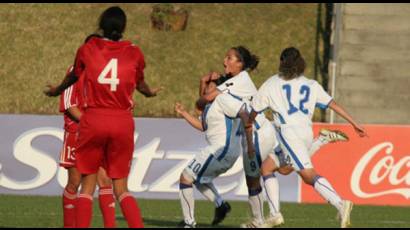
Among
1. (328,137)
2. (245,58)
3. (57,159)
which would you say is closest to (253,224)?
(328,137)

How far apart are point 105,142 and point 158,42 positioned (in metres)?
20.1

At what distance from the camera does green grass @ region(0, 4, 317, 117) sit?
2855 centimetres

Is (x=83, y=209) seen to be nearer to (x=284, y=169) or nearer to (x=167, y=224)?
(x=167, y=224)

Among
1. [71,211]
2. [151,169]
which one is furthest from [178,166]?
[71,211]

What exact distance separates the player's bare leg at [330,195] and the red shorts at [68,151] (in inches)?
95.1

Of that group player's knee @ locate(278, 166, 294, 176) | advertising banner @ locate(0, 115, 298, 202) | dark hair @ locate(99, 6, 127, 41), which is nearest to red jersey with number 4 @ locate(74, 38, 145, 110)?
dark hair @ locate(99, 6, 127, 41)

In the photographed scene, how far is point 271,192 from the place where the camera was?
14266mm

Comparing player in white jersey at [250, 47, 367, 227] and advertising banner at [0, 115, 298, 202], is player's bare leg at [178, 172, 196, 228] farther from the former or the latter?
advertising banner at [0, 115, 298, 202]

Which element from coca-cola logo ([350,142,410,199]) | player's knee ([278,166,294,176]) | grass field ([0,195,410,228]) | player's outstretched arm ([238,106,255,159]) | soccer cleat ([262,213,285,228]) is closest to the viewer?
player's outstretched arm ([238,106,255,159])

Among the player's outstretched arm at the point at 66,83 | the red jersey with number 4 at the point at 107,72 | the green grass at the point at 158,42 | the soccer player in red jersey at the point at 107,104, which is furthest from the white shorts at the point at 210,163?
the green grass at the point at 158,42

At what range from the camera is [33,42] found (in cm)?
3075

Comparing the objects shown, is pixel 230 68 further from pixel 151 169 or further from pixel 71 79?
pixel 151 169

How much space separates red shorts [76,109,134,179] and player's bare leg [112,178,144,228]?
91 millimetres

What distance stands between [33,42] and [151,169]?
11.4 m
